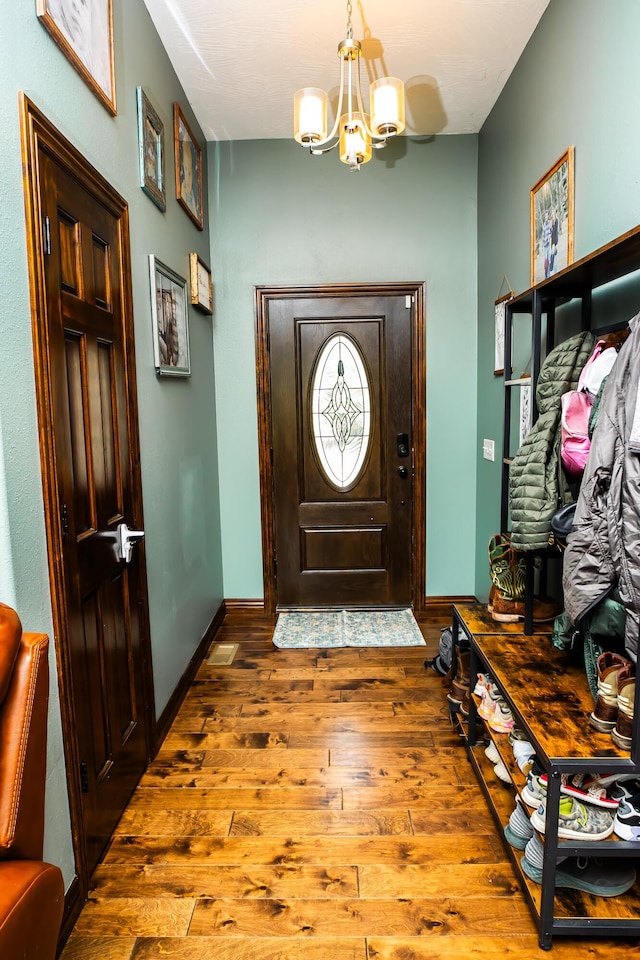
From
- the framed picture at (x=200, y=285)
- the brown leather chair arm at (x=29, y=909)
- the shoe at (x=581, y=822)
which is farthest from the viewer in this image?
the framed picture at (x=200, y=285)

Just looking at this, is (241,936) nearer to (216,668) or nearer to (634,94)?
(216,668)

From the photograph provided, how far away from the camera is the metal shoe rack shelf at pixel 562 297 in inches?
59.6

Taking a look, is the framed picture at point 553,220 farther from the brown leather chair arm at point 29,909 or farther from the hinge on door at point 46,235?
the brown leather chair arm at point 29,909

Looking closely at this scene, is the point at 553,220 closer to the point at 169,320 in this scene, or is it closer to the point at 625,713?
the point at 169,320

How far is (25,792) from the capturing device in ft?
3.47

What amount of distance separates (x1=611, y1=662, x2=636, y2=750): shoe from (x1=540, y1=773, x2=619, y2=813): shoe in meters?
0.14

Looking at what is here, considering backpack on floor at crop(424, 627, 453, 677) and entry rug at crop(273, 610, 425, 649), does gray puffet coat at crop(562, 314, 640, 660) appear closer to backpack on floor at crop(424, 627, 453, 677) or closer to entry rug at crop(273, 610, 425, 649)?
backpack on floor at crop(424, 627, 453, 677)

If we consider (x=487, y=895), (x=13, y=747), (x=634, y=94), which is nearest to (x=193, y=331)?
(x=634, y=94)

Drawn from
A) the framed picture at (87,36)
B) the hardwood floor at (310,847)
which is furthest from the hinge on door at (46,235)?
the hardwood floor at (310,847)

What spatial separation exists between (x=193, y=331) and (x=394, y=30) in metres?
1.67

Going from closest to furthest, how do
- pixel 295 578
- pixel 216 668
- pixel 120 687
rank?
pixel 120 687 < pixel 216 668 < pixel 295 578

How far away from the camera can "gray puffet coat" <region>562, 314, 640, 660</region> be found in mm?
1305

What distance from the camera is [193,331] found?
3.14 metres

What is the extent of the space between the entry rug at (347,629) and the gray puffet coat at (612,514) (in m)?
1.95
